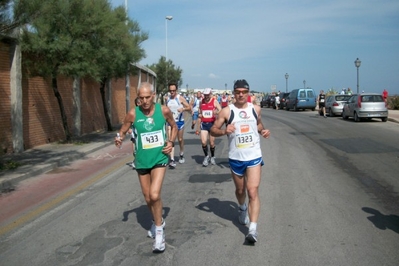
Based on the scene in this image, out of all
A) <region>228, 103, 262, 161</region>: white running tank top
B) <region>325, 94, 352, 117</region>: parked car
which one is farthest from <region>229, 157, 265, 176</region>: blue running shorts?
<region>325, 94, 352, 117</region>: parked car

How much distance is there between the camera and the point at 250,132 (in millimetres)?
5383

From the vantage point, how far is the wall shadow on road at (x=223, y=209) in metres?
6.10

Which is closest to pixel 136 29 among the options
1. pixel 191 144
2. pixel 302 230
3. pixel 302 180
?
pixel 191 144

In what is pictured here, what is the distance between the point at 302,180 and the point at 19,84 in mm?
9047

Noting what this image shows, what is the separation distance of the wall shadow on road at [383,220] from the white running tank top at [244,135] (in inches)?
75.0

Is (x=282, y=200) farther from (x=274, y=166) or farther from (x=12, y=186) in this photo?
(x=12, y=186)

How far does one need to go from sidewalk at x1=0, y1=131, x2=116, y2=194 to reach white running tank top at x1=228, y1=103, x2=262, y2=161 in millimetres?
5432

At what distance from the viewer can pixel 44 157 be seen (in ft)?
41.4

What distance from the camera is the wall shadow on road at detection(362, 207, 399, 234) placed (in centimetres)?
572

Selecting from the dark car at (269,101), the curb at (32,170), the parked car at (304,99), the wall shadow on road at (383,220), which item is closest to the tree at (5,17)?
the curb at (32,170)

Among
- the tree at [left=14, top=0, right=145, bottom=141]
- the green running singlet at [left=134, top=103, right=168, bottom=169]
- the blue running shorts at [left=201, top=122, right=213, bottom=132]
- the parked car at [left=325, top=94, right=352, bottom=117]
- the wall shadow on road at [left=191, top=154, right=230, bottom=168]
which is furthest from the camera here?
the parked car at [left=325, top=94, right=352, bottom=117]

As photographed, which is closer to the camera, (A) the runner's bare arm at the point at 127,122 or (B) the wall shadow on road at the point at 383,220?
(A) the runner's bare arm at the point at 127,122

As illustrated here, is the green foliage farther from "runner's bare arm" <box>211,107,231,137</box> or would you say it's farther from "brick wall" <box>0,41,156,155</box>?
"runner's bare arm" <box>211,107,231,137</box>

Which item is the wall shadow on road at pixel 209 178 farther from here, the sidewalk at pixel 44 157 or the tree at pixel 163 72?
the tree at pixel 163 72
